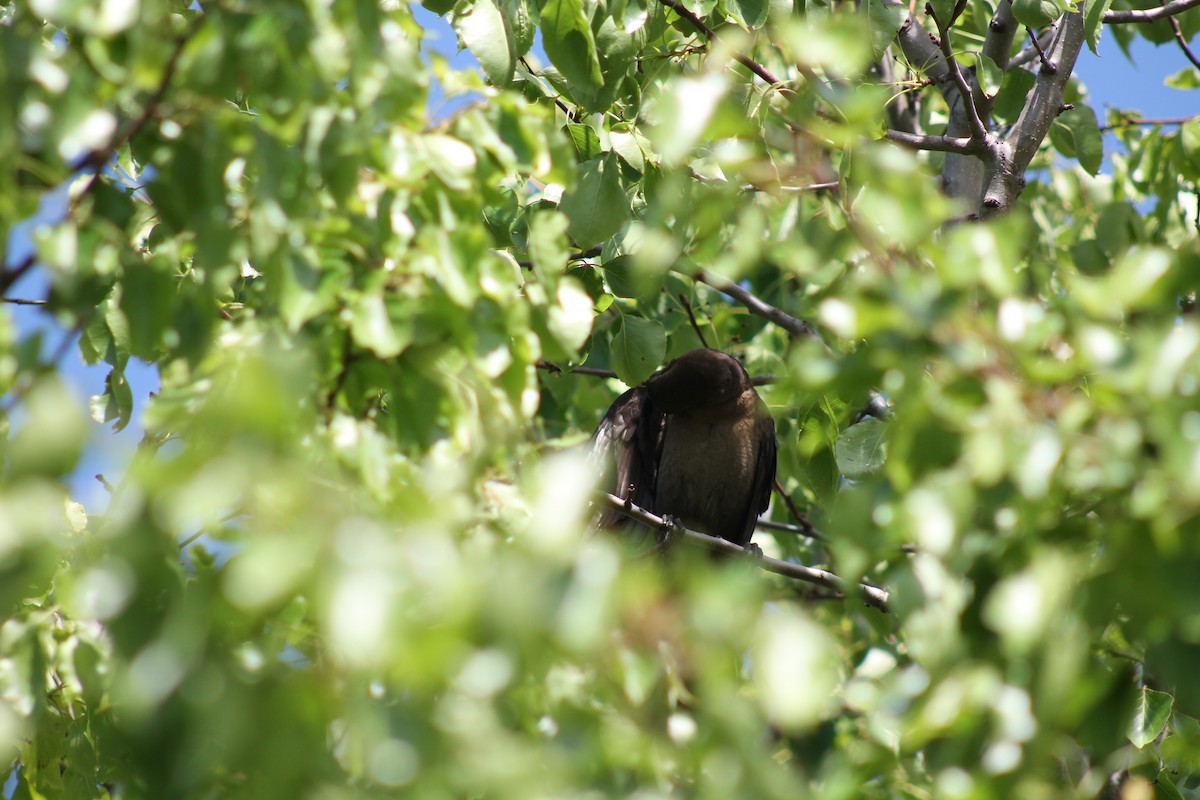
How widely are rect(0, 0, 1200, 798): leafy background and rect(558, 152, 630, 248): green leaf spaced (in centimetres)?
105

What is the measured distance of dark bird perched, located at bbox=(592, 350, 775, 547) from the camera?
16.8 feet

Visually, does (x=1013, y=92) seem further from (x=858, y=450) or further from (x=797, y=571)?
(x=797, y=571)

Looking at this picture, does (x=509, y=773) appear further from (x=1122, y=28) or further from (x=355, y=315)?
(x=1122, y=28)

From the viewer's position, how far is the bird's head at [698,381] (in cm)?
509

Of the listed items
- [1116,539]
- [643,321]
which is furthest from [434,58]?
[643,321]

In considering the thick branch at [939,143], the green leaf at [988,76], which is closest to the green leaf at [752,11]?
the green leaf at [988,76]

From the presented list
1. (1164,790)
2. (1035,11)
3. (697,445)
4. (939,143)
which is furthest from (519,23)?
(697,445)

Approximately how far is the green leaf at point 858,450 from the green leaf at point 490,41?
1422 millimetres

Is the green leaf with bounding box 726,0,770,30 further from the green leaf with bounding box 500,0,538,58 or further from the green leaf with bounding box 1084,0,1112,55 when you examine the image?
the green leaf with bounding box 1084,0,1112,55

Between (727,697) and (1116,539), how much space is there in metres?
0.49

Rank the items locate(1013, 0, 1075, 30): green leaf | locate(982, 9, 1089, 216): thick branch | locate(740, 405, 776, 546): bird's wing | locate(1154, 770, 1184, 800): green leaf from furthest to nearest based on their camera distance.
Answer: locate(740, 405, 776, 546): bird's wing
locate(982, 9, 1089, 216): thick branch
locate(1013, 0, 1075, 30): green leaf
locate(1154, 770, 1184, 800): green leaf

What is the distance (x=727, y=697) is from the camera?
3.65ft

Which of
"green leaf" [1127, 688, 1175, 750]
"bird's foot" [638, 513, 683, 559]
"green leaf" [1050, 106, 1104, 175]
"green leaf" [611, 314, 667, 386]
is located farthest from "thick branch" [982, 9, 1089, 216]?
"green leaf" [1127, 688, 1175, 750]

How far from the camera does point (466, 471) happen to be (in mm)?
1287
